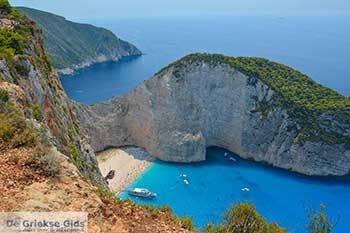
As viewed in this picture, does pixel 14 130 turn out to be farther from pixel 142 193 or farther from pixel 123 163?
pixel 123 163

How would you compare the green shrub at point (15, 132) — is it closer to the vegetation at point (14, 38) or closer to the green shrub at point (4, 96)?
the green shrub at point (4, 96)

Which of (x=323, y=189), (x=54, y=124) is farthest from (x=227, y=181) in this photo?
(x=54, y=124)

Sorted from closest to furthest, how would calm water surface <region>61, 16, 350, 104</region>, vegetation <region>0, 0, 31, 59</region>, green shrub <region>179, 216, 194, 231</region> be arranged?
green shrub <region>179, 216, 194, 231</region>
vegetation <region>0, 0, 31, 59</region>
calm water surface <region>61, 16, 350, 104</region>

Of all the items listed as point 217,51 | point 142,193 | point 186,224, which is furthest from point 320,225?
point 217,51

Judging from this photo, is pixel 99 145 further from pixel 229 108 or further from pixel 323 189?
pixel 323 189

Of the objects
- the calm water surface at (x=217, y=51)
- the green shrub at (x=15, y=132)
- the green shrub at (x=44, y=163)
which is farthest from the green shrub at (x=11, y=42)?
the calm water surface at (x=217, y=51)

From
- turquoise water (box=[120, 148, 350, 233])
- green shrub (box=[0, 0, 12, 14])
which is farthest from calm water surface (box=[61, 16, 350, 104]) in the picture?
green shrub (box=[0, 0, 12, 14])

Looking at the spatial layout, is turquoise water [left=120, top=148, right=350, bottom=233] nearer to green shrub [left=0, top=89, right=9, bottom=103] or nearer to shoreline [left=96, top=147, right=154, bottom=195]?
shoreline [left=96, top=147, right=154, bottom=195]
